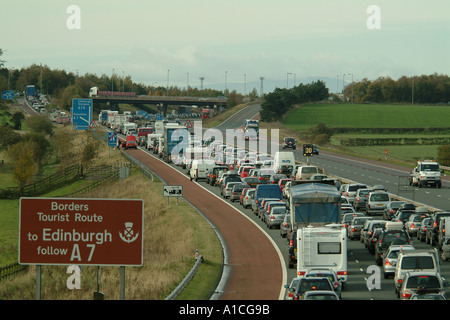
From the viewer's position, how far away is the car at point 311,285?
85.0 ft

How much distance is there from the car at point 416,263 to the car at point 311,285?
4.51 m

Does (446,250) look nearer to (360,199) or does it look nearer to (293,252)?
(293,252)

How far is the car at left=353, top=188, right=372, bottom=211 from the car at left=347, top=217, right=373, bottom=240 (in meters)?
11.4

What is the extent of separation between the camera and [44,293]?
33812 mm

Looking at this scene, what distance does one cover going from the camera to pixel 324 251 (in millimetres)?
31953

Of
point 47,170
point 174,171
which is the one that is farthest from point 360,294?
point 47,170

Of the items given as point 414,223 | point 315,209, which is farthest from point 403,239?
point 414,223

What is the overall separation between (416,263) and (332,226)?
4.77 m

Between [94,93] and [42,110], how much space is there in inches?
513

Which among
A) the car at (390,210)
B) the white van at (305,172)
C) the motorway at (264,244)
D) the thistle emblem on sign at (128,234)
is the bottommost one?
the motorway at (264,244)

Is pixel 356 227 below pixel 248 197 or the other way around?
below

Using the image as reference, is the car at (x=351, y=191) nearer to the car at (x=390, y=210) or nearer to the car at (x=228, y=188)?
the car at (x=390, y=210)

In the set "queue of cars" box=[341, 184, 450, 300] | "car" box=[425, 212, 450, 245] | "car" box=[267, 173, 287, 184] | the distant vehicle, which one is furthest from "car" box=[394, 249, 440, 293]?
the distant vehicle

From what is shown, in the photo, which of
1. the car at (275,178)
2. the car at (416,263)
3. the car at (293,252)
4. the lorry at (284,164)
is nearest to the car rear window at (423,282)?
the car at (416,263)
